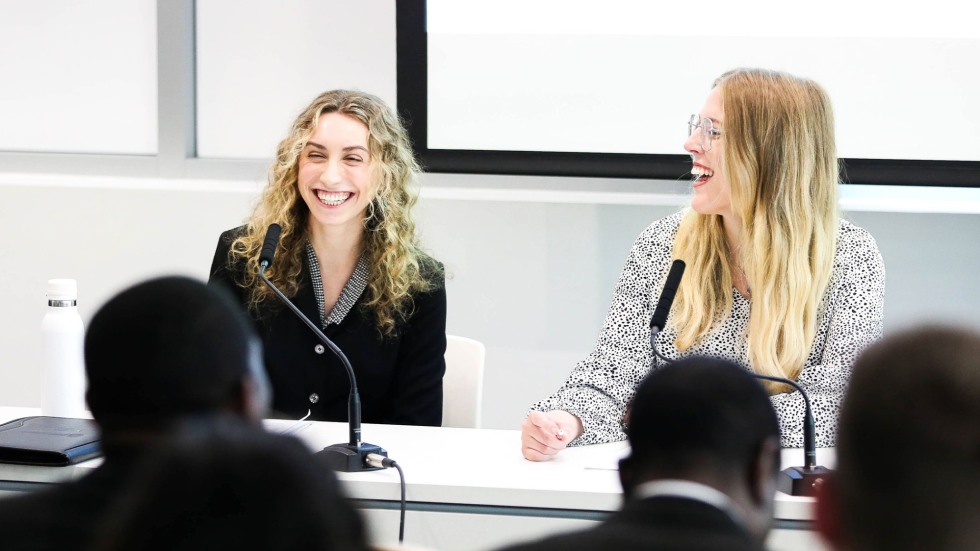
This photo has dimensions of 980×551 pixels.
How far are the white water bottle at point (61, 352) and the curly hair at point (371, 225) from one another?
0.42 m

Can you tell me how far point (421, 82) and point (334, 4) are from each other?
421 mm

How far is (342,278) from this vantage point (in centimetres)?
247

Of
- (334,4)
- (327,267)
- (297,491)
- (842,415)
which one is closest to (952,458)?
(842,415)

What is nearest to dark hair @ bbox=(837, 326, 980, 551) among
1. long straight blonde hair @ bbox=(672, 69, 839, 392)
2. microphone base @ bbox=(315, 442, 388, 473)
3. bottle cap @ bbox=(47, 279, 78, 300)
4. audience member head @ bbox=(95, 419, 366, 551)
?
audience member head @ bbox=(95, 419, 366, 551)

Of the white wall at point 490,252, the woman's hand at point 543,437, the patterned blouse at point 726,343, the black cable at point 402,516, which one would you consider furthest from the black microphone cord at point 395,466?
the white wall at point 490,252

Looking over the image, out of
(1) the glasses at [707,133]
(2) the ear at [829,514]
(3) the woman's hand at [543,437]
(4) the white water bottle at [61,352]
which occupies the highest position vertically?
(1) the glasses at [707,133]

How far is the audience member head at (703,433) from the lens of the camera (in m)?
0.75

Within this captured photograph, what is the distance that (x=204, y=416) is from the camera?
70 centimetres

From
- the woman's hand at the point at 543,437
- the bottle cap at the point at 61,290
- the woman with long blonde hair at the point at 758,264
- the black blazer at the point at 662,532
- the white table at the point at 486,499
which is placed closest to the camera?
the black blazer at the point at 662,532

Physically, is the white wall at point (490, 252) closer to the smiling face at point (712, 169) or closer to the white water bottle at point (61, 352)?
the smiling face at point (712, 169)

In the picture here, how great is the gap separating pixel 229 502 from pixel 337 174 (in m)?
1.97

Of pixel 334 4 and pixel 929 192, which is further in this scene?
pixel 334 4

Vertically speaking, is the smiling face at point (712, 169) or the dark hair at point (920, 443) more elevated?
the smiling face at point (712, 169)

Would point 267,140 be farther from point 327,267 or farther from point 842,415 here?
point 842,415
